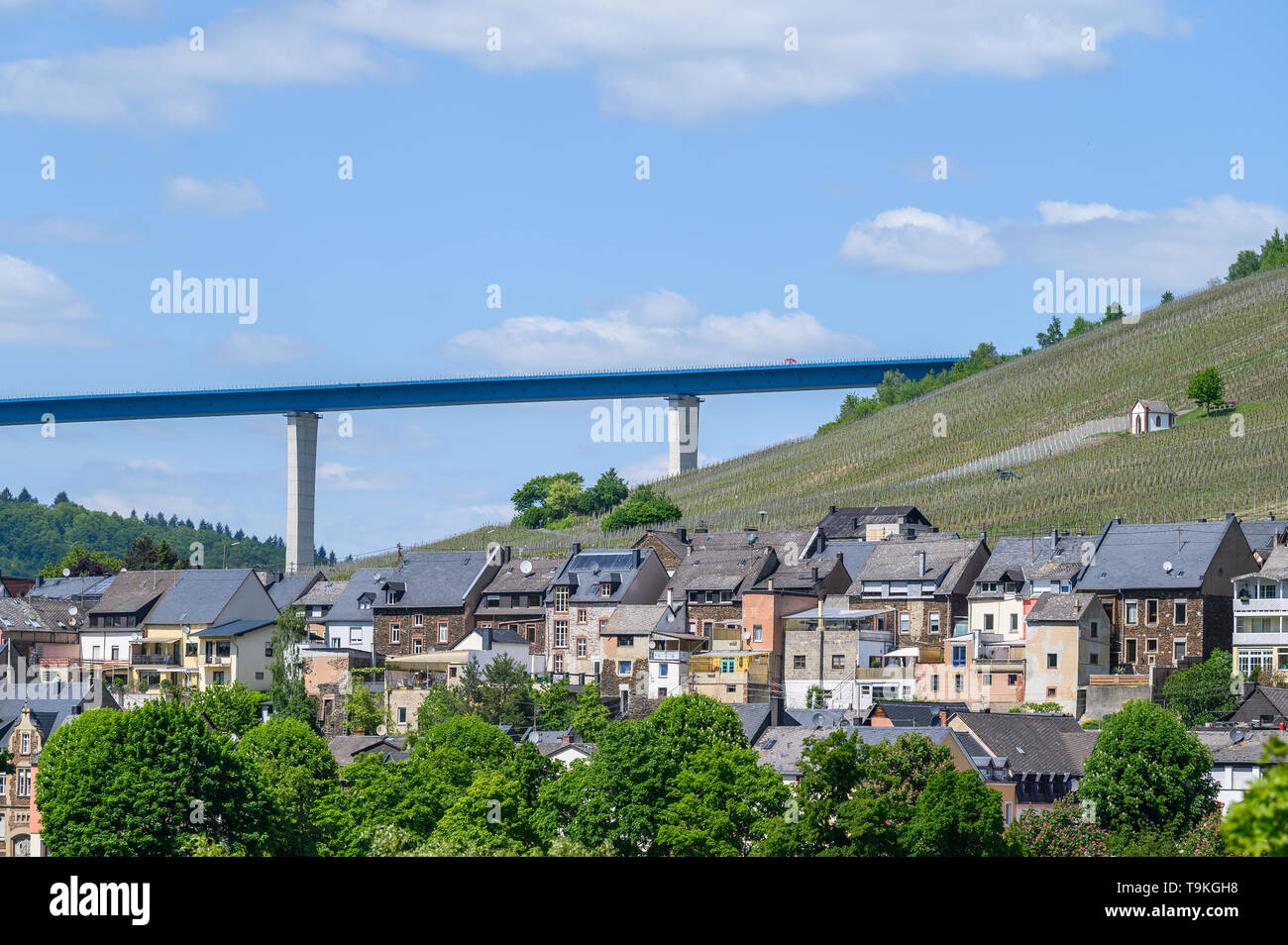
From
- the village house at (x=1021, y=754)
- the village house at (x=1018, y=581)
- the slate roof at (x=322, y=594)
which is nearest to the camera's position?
the village house at (x=1021, y=754)

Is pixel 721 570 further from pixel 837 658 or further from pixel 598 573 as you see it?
pixel 837 658

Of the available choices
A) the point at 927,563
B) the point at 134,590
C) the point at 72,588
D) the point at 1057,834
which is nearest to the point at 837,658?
the point at 927,563

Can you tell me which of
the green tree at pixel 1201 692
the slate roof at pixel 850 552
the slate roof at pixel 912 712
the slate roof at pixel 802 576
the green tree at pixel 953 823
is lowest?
the green tree at pixel 953 823

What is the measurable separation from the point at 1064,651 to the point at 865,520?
3330 cm

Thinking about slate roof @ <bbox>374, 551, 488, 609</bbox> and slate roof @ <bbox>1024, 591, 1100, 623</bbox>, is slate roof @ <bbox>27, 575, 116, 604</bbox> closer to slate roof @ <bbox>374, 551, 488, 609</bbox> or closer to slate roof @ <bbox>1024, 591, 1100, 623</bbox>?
slate roof @ <bbox>374, 551, 488, 609</bbox>

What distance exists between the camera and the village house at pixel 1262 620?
8812 centimetres

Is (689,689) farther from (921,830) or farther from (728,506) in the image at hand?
(728,506)

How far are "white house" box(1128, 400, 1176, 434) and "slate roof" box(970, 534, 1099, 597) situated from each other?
57.0m

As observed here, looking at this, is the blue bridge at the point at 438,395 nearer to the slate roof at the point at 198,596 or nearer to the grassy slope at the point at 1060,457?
the grassy slope at the point at 1060,457

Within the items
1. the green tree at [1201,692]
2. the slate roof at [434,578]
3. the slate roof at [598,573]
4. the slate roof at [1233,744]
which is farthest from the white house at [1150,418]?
the slate roof at [1233,744]

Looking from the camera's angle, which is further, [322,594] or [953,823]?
[322,594]

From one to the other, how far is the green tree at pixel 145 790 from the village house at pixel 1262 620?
155ft

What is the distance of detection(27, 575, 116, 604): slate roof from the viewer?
436 ft

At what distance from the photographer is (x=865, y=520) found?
4747 inches
